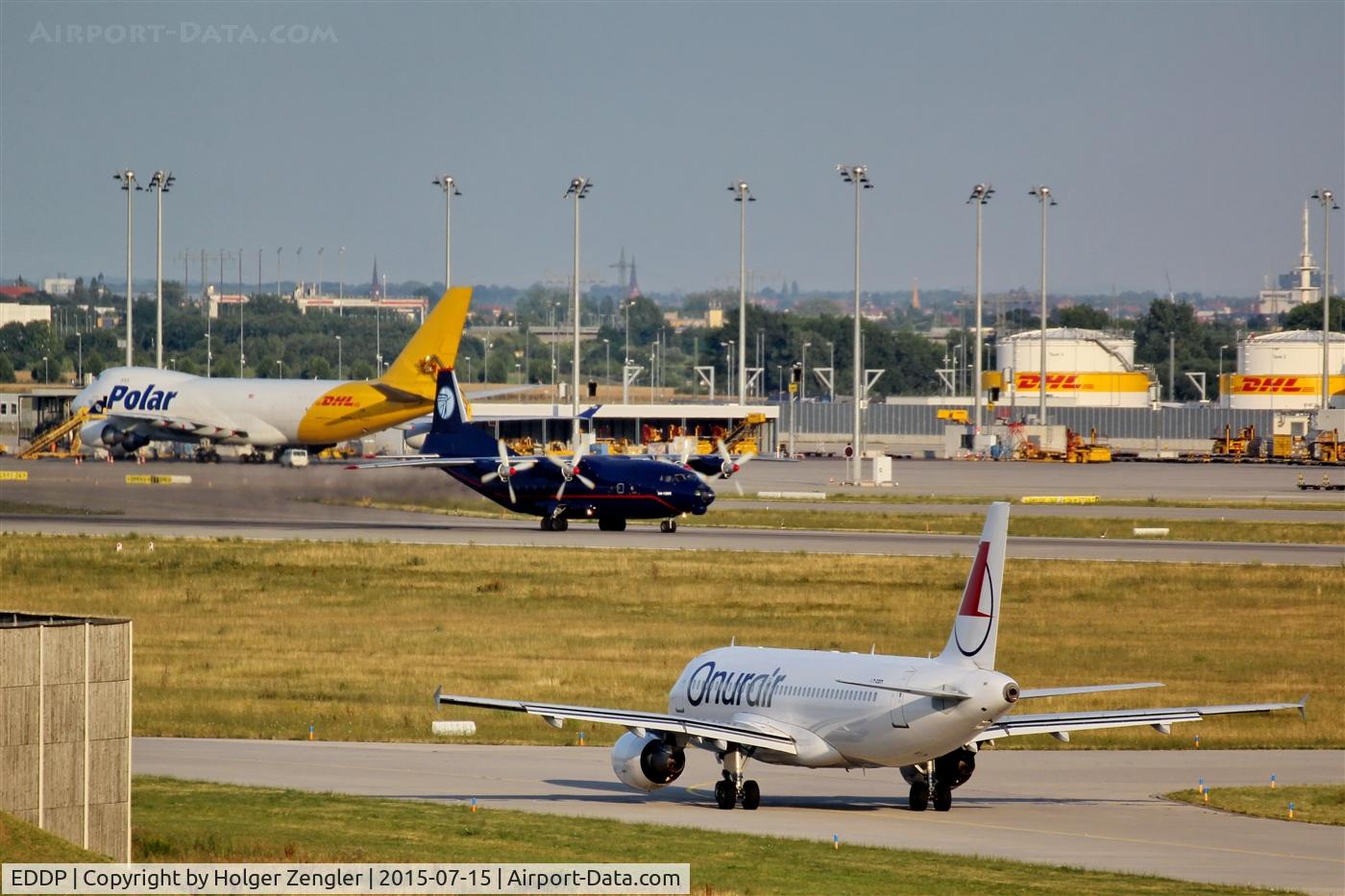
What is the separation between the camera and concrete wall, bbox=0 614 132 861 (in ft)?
85.6

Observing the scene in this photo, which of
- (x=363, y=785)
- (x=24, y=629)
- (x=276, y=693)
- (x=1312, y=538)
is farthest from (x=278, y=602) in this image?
(x=1312, y=538)

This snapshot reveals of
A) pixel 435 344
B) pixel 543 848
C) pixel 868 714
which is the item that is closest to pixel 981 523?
pixel 435 344

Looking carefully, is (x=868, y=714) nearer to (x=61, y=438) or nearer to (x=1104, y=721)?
(x=1104, y=721)

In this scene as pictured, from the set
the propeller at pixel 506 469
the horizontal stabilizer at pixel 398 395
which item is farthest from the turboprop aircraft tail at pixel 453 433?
the horizontal stabilizer at pixel 398 395

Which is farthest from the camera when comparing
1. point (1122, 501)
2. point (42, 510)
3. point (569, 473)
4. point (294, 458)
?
point (294, 458)

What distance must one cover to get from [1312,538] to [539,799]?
6290cm

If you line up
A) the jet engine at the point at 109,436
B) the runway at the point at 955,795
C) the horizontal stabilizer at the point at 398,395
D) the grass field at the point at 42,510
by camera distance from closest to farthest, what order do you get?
the runway at the point at 955,795 → the grass field at the point at 42,510 → the horizontal stabilizer at the point at 398,395 → the jet engine at the point at 109,436

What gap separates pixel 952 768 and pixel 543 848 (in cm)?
886

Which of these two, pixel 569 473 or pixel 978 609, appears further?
pixel 569 473

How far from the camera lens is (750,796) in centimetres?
3369

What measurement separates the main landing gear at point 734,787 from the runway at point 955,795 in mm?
313

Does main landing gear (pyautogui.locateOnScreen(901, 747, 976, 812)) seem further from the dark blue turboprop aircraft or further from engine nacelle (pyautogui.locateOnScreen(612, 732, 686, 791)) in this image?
the dark blue turboprop aircraft

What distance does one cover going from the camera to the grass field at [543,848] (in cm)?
2608

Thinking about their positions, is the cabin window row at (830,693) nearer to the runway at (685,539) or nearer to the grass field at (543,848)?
the grass field at (543,848)
